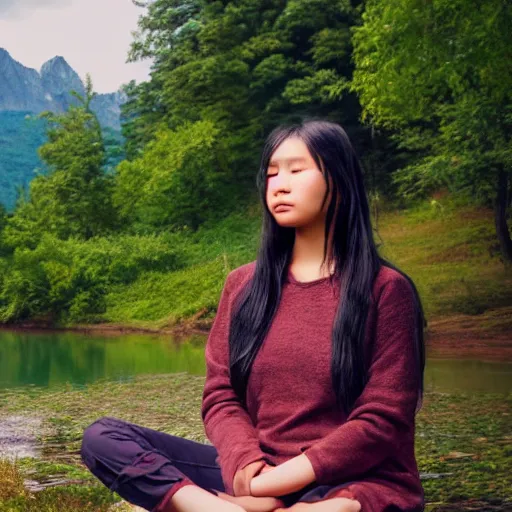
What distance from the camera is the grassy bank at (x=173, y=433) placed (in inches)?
169

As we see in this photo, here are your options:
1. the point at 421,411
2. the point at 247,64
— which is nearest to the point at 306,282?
the point at 421,411

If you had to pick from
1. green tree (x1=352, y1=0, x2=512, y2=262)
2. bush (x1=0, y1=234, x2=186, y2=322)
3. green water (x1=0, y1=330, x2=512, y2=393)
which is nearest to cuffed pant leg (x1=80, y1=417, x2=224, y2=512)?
green water (x1=0, y1=330, x2=512, y2=393)

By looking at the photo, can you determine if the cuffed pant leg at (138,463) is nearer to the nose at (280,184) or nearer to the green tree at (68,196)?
the nose at (280,184)

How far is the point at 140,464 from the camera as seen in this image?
2.12m

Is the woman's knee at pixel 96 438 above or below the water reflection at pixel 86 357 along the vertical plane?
above

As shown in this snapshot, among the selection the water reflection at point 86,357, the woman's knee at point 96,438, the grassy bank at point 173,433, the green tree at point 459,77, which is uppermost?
the green tree at point 459,77

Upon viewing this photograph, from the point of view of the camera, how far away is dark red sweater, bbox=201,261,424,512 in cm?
204

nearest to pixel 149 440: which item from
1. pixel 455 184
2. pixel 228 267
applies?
pixel 455 184

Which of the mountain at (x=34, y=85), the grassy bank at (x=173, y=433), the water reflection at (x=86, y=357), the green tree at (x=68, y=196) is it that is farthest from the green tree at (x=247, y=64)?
the grassy bank at (x=173, y=433)

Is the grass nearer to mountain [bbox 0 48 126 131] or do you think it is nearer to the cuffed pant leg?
the cuffed pant leg

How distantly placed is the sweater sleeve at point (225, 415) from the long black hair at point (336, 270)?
0.03 m

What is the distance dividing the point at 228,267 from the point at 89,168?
4.43 meters

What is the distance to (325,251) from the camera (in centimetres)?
221

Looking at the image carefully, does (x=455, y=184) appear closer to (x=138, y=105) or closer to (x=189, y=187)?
(x=189, y=187)
